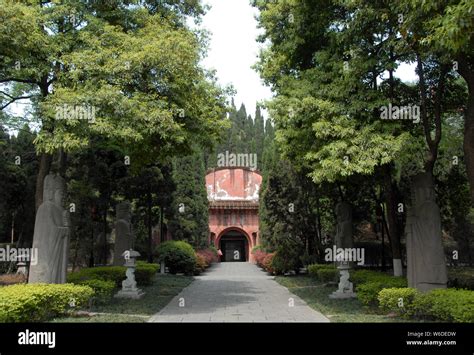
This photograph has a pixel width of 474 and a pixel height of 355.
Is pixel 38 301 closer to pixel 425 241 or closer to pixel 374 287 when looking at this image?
pixel 374 287

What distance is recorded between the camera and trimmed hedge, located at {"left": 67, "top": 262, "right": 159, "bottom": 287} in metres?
13.0

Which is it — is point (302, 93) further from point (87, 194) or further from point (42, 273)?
point (87, 194)

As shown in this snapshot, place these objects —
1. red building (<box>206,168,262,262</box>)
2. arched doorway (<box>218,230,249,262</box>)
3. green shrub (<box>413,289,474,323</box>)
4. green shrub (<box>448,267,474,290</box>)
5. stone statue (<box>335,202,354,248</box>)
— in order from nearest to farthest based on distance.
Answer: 1. green shrub (<box>413,289,474,323</box>)
2. green shrub (<box>448,267,474,290</box>)
3. stone statue (<box>335,202,354,248</box>)
4. red building (<box>206,168,262,262</box>)
5. arched doorway (<box>218,230,249,262</box>)

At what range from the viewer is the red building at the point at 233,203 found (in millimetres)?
41938

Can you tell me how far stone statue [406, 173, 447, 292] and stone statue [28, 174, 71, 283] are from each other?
7607 millimetres

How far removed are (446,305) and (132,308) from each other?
23.7ft

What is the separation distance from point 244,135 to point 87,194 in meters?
47.3

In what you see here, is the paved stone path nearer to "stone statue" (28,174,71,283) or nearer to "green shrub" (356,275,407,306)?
"green shrub" (356,275,407,306)

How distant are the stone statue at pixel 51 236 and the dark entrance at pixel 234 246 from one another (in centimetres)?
3411

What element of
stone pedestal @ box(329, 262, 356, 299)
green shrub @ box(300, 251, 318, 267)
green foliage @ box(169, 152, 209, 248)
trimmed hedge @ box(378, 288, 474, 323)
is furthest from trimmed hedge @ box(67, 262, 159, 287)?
green foliage @ box(169, 152, 209, 248)

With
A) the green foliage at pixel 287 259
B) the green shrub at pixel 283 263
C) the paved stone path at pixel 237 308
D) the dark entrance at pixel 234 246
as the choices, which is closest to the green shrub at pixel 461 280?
the paved stone path at pixel 237 308

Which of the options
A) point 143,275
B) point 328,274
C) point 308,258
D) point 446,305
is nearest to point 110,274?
point 143,275

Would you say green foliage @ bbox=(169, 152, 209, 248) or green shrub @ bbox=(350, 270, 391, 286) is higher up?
green foliage @ bbox=(169, 152, 209, 248)

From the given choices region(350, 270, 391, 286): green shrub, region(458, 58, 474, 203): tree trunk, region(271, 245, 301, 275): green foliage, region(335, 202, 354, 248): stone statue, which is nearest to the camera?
region(458, 58, 474, 203): tree trunk
